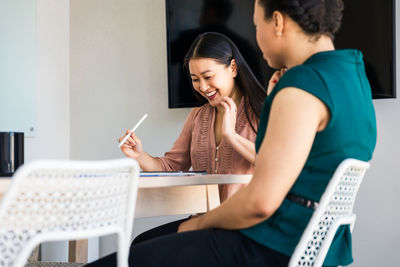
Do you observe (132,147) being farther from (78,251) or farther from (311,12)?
(311,12)

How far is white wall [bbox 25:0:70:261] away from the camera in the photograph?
3.16 m

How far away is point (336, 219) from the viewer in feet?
3.35

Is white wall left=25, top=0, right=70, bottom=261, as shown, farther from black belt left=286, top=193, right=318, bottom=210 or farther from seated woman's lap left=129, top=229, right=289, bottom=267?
black belt left=286, top=193, right=318, bottom=210

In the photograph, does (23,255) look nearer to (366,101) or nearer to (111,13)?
(366,101)

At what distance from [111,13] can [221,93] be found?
1.46m

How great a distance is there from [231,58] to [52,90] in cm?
155

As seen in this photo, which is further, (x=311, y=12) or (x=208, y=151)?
(x=208, y=151)

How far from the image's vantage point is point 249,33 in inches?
110

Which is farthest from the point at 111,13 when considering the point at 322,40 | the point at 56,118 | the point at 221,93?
the point at 322,40

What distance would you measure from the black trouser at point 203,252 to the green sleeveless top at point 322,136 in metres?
0.02

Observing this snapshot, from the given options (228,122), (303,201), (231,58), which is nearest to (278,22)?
(303,201)

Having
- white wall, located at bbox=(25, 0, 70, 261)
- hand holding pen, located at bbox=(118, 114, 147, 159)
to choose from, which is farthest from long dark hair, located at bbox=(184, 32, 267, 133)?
white wall, located at bbox=(25, 0, 70, 261)

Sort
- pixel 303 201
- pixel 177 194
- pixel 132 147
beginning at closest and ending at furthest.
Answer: pixel 303 201, pixel 177 194, pixel 132 147

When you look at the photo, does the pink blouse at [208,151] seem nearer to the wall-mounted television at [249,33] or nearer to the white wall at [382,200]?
the wall-mounted television at [249,33]
